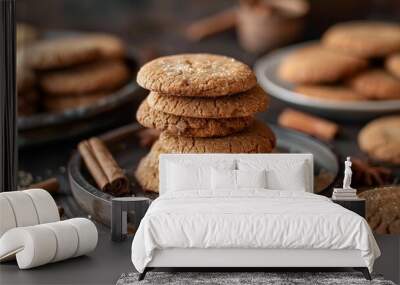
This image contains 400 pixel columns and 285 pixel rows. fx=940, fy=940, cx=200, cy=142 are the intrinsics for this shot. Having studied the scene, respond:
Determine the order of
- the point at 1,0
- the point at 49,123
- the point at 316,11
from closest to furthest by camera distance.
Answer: the point at 1,0 < the point at 49,123 < the point at 316,11

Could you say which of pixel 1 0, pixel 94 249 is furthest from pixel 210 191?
pixel 1 0

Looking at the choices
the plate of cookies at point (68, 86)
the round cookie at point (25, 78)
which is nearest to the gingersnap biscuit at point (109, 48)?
the plate of cookies at point (68, 86)

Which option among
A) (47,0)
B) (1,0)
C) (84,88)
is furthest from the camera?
(47,0)

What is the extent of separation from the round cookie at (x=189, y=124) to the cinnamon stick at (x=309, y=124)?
1.07m

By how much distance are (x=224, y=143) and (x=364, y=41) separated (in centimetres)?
160

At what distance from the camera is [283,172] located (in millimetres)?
3336

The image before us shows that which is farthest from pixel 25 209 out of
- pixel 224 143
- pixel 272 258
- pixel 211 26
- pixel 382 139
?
pixel 211 26

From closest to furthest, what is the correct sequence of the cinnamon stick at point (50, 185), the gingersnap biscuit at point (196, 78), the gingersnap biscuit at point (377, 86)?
Result: the gingersnap biscuit at point (196, 78) < the cinnamon stick at point (50, 185) < the gingersnap biscuit at point (377, 86)

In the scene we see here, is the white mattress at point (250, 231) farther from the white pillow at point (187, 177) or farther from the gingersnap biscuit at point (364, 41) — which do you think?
the gingersnap biscuit at point (364, 41)

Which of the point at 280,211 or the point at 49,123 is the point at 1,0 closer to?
the point at 49,123

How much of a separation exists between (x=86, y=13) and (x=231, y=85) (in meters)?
3.45

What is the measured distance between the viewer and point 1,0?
3477 millimetres

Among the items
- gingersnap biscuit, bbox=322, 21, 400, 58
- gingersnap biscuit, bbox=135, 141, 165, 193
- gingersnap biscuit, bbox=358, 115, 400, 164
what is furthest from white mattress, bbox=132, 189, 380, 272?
gingersnap biscuit, bbox=322, 21, 400, 58

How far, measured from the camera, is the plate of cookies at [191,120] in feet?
10.9
